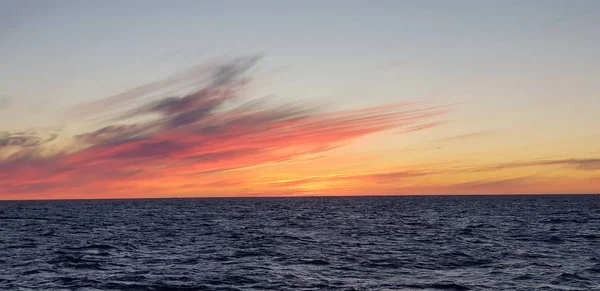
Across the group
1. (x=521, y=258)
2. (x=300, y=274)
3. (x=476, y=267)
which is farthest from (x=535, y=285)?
(x=300, y=274)

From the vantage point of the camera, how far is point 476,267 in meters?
35.2

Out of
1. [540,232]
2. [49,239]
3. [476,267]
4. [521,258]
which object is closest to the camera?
[476,267]

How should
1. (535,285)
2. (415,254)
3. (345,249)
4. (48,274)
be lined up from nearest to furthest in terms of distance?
(535,285) < (48,274) < (415,254) < (345,249)

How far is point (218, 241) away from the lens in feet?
176

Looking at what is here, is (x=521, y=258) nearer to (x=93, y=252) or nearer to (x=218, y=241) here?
(x=218, y=241)

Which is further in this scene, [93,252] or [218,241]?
[218,241]

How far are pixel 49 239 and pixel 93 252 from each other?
14822 mm

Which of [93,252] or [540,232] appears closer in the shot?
[93,252]

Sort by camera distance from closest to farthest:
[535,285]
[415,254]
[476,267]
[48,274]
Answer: [535,285] → [48,274] → [476,267] → [415,254]

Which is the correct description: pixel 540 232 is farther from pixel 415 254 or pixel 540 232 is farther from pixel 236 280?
pixel 236 280

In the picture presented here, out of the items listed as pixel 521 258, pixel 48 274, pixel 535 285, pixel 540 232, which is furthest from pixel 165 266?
pixel 540 232

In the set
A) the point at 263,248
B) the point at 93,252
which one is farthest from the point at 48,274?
the point at 263,248

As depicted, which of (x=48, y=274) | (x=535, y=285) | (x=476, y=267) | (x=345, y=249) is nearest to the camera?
(x=535, y=285)

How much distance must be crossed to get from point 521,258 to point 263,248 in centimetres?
2095
